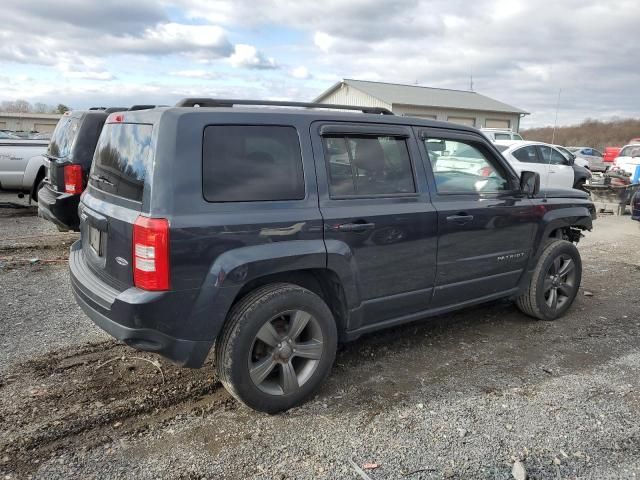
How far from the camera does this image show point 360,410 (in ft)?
11.2

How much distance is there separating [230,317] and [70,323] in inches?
93.6

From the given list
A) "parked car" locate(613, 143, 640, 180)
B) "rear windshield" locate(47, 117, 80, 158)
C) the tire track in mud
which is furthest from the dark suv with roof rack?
"parked car" locate(613, 143, 640, 180)


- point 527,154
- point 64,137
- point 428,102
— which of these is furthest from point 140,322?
point 428,102

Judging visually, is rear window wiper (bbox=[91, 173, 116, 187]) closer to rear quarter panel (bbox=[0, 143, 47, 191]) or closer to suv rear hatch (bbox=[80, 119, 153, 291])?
suv rear hatch (bbox=[80, 119, 153, 291])

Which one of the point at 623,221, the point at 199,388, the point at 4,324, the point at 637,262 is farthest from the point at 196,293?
the point at 623,221

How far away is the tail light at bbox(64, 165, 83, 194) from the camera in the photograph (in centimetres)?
683

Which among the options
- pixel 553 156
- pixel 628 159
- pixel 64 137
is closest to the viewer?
pixel 64 137

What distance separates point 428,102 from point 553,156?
17.7 m

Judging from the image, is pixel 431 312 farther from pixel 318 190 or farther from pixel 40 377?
pixel 40 377

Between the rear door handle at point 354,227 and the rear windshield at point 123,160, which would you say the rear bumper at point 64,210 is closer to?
the rear windshield at point 123,160

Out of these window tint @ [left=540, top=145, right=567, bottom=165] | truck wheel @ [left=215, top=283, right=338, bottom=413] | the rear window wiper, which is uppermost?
window tint @ [left=540, top=145, right=567, bottom=165]

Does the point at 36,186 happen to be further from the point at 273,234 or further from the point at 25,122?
the point at 25,122

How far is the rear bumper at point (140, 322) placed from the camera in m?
2.88

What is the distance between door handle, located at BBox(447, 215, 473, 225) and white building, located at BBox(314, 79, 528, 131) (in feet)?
83.0
